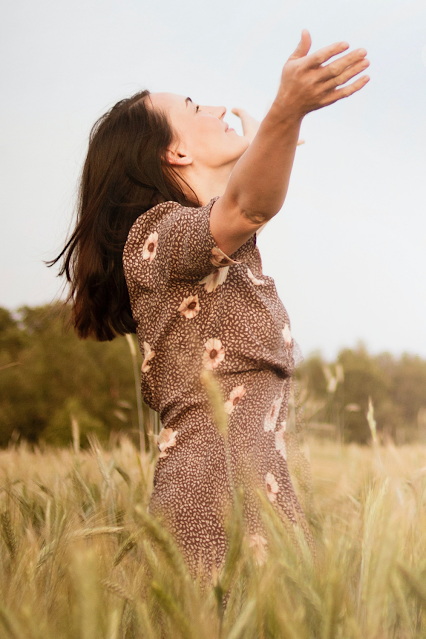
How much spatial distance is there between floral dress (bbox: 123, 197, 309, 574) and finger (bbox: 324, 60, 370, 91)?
1.14 ft

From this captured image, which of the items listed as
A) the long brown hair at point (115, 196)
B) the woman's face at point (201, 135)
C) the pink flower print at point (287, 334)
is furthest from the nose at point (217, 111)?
the pink flower print at point (287, 334)

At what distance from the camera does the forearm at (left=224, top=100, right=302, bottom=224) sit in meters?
0.76

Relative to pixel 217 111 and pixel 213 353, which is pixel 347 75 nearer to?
pixel 213 353

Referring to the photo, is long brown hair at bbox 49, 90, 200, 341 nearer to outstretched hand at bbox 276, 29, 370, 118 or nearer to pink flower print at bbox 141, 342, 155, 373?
pink flower print at bbox 141, 342, 155, 373

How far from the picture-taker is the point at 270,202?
2.66ft

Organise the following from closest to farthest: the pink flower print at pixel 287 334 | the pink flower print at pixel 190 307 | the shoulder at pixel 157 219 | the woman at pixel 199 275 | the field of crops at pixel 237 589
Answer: the field of crops at pixel 237 589 → the woman at pixel 199 275 → the shoulder at pixel 157 219 → the pink flower print at pixel 190 307 → the pink flower print at pixel 287 334

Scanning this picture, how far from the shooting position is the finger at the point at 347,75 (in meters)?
0.70

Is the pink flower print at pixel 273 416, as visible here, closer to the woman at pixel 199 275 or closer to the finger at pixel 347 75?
the woman at pixel 199 275

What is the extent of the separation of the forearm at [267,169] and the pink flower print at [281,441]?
1.76ft

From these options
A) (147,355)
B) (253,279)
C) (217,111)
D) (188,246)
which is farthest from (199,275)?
(217,111)

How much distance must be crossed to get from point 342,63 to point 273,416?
72 cm

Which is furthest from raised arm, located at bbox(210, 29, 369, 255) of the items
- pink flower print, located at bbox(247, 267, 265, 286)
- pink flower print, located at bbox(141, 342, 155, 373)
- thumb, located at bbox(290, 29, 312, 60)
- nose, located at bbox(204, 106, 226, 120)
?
nose, located at bbox(204, 106, 226, 120)

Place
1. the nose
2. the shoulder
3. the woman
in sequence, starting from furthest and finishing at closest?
the nose → the shoulder → the woman

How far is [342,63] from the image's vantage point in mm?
691
